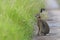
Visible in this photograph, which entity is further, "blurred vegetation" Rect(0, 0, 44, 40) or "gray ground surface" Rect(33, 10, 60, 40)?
"gray ground surface" Rect(33, 10, 60, 40)

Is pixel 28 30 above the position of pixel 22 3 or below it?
below

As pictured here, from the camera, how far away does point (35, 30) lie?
5051mm

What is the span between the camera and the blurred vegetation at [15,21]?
337cm

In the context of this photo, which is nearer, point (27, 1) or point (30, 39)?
point (30, 39)

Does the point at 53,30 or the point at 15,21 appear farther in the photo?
the point at 53,30

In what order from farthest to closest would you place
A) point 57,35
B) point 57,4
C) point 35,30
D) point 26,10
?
point 57,4, point 57,35, point 35,30, point 26,10


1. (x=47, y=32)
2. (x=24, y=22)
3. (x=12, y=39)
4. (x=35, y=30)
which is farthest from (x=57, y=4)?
(x=12, y=39)

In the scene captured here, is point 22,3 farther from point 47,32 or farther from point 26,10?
point 47,32

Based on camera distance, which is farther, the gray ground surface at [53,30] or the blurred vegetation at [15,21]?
the gray ground surface at [53,30]

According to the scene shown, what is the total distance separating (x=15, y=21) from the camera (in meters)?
3.99

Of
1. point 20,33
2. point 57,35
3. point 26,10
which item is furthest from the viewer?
point 57,35

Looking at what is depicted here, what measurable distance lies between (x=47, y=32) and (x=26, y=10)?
114 cm

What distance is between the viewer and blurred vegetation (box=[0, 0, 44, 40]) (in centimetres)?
337

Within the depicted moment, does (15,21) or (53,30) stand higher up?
(15,21)
